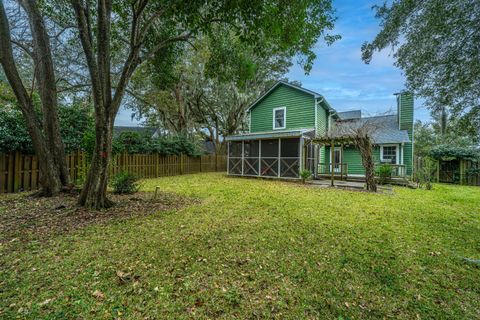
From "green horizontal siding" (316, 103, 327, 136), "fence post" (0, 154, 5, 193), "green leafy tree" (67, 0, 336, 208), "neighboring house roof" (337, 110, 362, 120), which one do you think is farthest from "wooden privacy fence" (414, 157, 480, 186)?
"fence post" (0, 154, 5, 193)

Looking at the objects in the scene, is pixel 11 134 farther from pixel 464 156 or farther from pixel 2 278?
pixel 464 156

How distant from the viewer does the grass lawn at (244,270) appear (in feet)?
6.86

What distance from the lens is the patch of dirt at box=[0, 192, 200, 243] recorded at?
3.75 m

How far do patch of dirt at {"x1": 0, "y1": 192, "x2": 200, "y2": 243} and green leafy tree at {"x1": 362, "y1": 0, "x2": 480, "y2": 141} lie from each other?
20.3 ft

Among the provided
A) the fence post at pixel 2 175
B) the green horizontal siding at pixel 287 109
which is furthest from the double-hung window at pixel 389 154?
the fence post at pixel 2 175

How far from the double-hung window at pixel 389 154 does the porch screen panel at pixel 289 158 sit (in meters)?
6.34

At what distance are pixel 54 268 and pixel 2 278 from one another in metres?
0.45

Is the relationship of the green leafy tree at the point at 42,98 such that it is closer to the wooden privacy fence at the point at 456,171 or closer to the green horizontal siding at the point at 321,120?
the green horizontal siding at the point at 321,120

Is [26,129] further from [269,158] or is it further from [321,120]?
[321,120]

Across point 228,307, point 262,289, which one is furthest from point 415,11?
point 228,307

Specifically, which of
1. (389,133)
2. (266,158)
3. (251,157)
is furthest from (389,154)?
(251,157)

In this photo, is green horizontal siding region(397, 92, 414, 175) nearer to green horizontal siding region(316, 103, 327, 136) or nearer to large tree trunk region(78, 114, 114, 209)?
green horizontal siding region(316, 103, 327, 136)

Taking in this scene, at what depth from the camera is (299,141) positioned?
11.7m

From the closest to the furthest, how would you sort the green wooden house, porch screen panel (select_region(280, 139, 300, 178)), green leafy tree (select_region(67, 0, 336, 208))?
1. green leafy tree (select_region(67, 0, 336, 208))
2. porch screen panel (select_region(280, 139, 300, 178))
3. the green wooden house
